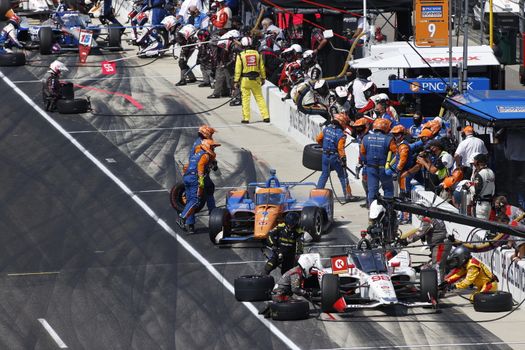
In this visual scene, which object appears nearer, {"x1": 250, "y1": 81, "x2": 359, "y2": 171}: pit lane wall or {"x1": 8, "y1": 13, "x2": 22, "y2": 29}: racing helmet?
{"x1": 250, "y1": 81, "x2": 359, "y2": 171}: pit lane wall

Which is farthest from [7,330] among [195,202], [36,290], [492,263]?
[492,263]

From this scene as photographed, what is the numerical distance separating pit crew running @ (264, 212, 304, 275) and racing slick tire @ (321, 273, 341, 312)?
1.08 m

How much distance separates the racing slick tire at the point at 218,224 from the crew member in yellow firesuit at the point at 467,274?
3.89 m

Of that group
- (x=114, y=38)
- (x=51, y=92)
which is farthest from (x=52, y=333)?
(x=114, y=38)

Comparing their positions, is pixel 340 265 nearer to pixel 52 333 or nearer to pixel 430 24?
pixel 52 333

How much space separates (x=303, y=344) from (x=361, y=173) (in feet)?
24.5

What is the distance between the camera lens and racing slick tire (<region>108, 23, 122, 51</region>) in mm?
38188

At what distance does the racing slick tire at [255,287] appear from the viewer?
751 inches

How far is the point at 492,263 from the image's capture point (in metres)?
19.7

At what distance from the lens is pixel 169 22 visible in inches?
1457

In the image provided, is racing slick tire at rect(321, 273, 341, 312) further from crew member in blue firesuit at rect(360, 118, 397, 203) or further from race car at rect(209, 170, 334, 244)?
crew member in blue firesuit at rect(360, 118, 397, 203)

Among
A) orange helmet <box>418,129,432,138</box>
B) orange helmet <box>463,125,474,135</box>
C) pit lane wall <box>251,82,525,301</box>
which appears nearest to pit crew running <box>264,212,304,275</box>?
pit lane wall <box>251,82,525,301</box>

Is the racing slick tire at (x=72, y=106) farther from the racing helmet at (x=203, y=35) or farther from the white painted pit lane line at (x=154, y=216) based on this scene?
the racing helmet at (x=203, y=35)

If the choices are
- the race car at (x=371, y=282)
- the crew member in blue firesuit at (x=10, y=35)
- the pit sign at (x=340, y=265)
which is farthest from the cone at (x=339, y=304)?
the crew member in blue firesuit at (x=10, y=35)
